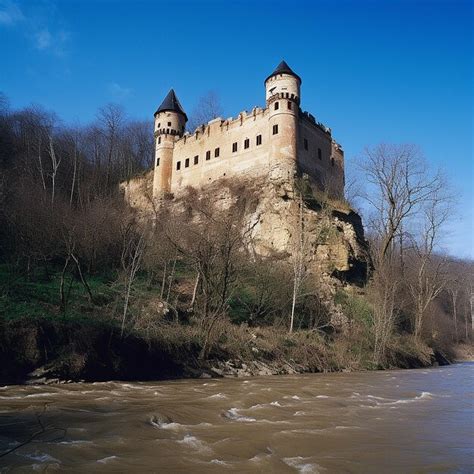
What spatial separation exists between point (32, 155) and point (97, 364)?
31483mm

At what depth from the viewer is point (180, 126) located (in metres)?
44.1

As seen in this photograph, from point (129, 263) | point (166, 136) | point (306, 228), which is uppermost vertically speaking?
point (166, 136)

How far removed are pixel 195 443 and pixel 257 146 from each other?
105 ft

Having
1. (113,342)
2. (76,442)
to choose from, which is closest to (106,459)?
(76,442)

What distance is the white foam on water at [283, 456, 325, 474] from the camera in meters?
4.77

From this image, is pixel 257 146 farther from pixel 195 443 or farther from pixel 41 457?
pixel 41 457

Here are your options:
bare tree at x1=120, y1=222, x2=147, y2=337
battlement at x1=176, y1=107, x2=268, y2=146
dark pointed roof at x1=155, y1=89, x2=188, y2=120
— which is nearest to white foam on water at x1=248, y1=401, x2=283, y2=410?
bare tree at x1=120, y1=222, x2=147, y2=337

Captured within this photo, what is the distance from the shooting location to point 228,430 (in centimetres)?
661

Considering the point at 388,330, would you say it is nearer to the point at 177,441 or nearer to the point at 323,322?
the point at 323,322

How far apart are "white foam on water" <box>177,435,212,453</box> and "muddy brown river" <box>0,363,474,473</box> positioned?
0.04 feet

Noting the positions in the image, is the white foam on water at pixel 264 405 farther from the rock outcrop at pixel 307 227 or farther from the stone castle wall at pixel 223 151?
the stone castle wall at pixel 223 151

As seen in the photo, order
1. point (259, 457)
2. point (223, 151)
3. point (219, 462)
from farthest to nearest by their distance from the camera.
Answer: point (223, 151), point (259, 457), point (219, 462)

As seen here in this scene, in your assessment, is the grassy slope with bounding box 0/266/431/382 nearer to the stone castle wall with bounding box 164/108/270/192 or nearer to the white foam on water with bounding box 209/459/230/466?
the white foam on water with bounding box 209/459/230/466

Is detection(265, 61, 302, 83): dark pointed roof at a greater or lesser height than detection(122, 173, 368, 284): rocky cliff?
greater
